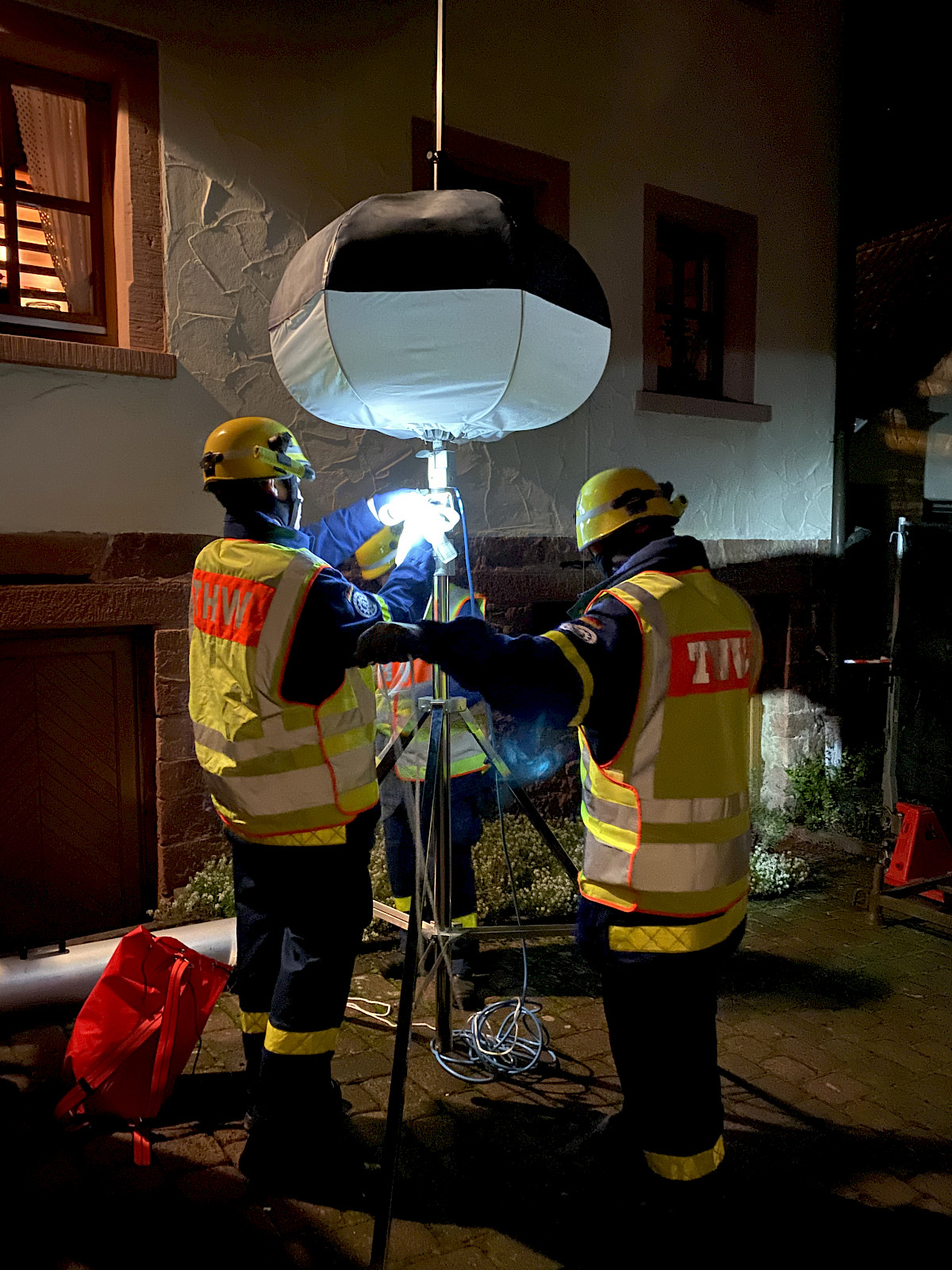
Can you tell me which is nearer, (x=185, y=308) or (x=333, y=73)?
(x=185, y=308)

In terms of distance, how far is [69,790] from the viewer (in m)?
4.54

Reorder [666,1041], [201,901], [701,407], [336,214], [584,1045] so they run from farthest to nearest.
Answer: [701,407], [336,214], [201,901], [584,1045], [666,1041]

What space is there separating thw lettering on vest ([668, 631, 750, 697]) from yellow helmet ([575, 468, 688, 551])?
43 centimetres

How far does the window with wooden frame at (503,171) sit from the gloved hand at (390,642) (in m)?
3.74

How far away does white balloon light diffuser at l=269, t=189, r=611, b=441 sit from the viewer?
8.69 ft

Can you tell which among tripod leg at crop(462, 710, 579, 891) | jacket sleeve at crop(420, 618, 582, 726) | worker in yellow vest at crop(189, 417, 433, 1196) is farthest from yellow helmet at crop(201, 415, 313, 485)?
tripod leg at crop(462, 710, 579, 891)

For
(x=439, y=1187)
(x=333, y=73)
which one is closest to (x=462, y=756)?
(x=439, y=1187)

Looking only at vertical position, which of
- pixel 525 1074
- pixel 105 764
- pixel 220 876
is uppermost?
pixel 105 764

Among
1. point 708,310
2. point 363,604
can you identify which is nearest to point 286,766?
point 363,604

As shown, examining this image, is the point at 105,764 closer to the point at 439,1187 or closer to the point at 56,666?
the point at 56,666

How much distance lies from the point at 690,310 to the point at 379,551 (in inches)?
177

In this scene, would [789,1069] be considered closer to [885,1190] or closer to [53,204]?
[885,1190]

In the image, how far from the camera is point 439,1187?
2.84 meters

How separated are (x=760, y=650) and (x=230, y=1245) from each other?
2.30 metres
